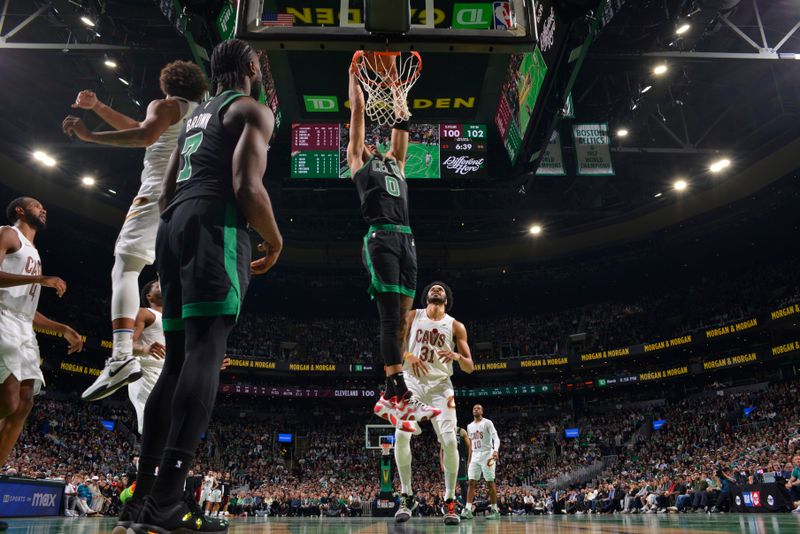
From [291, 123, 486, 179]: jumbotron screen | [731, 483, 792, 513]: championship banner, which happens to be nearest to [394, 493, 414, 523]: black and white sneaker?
[291, 123, 486, 179]: jumbotron screen

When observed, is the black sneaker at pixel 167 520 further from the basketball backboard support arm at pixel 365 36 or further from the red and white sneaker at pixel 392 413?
the basketball backboard support arm at pixel 365 36

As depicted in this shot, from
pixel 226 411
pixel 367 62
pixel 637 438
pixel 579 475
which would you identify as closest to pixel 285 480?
pixel 226 411

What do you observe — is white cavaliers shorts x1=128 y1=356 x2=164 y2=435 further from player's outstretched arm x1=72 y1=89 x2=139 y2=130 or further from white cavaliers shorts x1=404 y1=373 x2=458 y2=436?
white cavaliers shorts x1=404 y1=373 x2=458 y2=436

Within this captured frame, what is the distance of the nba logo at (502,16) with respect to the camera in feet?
16.3

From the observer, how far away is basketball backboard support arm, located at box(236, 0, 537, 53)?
4.69 metres

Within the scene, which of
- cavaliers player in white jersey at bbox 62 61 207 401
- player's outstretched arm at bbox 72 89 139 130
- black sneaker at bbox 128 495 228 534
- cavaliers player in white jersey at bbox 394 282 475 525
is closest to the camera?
black sneaker at bbox 128 495 228 534

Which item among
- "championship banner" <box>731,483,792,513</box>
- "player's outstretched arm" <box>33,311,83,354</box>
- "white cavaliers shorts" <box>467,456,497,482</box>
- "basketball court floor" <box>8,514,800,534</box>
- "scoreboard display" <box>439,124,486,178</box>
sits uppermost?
"scoreboard display" <box>439,124,486,178</box>

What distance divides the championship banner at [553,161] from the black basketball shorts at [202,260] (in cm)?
1439

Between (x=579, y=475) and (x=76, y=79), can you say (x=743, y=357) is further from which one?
(x=76, y=79)

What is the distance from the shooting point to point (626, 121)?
17.4 metres

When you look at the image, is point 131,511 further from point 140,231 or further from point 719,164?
point 719,164

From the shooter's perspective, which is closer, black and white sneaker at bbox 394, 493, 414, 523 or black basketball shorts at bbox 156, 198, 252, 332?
black basketball shorts at bbox 156, 198, 252, 332

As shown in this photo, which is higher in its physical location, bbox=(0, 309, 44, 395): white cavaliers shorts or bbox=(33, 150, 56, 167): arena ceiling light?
bbox=(33, 150, 56, 167): arena ceiling light

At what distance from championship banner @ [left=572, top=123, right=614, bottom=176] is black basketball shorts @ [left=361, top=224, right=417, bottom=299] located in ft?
39.9
